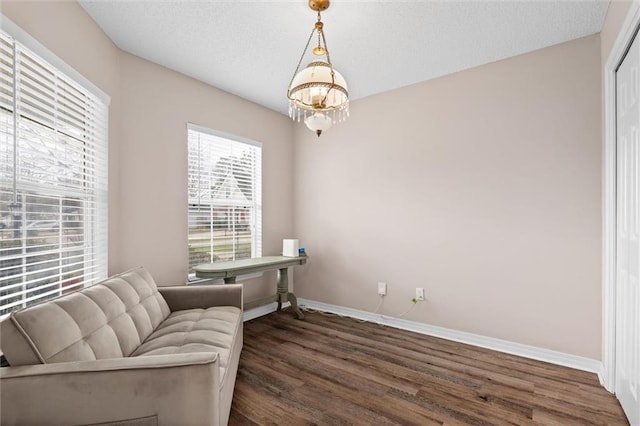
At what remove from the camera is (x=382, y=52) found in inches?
108

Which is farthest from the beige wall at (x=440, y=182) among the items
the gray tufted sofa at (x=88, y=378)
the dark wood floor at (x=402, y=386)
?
the gray tufted sofa at (x=88, y=378)

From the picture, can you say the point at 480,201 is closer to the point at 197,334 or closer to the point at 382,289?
the point at 382,289

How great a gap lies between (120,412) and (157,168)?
2.16m

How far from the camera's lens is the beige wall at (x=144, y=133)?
89.6 inches

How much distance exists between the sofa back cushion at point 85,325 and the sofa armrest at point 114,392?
0.08m

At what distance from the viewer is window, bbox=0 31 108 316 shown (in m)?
1.64

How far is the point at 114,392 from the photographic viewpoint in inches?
51.4

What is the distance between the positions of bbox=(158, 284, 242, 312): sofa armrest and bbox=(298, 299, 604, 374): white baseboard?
1.62 m

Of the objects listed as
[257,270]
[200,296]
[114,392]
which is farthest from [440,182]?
[114,392]

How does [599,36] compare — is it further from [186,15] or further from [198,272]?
[198,272]

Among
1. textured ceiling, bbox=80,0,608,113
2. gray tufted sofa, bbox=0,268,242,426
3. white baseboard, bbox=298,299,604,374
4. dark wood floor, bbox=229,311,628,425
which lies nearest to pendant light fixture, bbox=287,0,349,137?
textured ceiling, bbox=80,0,608,113

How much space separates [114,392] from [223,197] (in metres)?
2.48

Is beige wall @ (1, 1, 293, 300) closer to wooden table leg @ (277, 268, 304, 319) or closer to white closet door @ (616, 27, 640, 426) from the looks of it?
wooden table leg @ (277, 268, 304, 319)

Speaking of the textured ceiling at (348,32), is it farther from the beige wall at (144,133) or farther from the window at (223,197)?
the window at (223,197)
